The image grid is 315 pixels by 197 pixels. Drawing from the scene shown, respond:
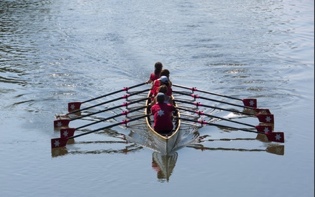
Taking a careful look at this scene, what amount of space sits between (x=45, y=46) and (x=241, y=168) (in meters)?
12.2

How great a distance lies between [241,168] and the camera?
519 inches

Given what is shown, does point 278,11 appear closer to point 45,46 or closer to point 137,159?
point 45,46

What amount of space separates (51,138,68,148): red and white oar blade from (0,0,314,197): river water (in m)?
0.21

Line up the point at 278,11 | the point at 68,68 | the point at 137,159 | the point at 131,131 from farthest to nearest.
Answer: the point at 278,11 < the point at 68,68 < the point at 131,131 < the point at 137,159

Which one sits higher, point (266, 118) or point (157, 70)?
point (157, 70)

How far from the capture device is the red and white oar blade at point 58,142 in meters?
14.0

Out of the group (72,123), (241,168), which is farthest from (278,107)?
(72,123)

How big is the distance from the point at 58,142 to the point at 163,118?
2.42 m

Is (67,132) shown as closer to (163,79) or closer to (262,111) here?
(163,79)

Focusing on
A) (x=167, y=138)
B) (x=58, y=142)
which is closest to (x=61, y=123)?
(x=58, y=142)

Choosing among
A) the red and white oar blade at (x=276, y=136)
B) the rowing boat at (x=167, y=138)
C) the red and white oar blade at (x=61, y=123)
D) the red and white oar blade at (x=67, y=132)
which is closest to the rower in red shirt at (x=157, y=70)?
the rowing boat at (x=167, y=138)

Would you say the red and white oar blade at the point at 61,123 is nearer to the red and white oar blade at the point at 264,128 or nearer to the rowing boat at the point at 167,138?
the rowing boat at the point at 167,138

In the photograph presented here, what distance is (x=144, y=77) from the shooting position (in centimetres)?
1931

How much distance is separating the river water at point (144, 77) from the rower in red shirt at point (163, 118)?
621 mm
